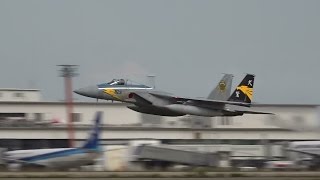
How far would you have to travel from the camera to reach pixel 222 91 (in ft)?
201

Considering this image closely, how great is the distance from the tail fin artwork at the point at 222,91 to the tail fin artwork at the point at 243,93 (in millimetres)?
582

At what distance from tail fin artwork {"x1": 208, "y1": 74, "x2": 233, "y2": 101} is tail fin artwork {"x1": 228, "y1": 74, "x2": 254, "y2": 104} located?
0.58 metres

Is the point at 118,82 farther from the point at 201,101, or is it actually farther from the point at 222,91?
the point at 222,91

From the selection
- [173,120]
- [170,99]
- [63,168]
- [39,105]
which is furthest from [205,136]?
[170,99]

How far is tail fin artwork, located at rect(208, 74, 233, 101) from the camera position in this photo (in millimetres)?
61178

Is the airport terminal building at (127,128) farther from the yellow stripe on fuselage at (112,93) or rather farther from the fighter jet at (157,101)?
the yellow stripe on fuselage at (112,93)

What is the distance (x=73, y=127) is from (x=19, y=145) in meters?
9.09

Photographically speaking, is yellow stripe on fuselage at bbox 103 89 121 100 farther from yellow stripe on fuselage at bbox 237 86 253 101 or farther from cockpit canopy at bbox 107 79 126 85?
yellow stripe on fuselage at bbox 237 86 253 101

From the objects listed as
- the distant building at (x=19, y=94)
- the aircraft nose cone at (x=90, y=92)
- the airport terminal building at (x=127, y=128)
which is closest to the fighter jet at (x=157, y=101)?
the aircraft nose cone at (x=90, y=92)

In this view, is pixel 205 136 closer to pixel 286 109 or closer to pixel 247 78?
pixel 286 109

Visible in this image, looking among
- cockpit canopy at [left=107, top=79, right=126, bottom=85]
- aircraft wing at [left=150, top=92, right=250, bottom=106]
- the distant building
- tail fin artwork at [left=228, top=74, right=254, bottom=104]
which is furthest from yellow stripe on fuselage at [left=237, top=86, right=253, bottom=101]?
the distant building

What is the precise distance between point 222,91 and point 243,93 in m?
2.04

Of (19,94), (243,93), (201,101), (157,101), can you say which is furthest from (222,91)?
(19,94)

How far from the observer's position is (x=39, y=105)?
110562mm
